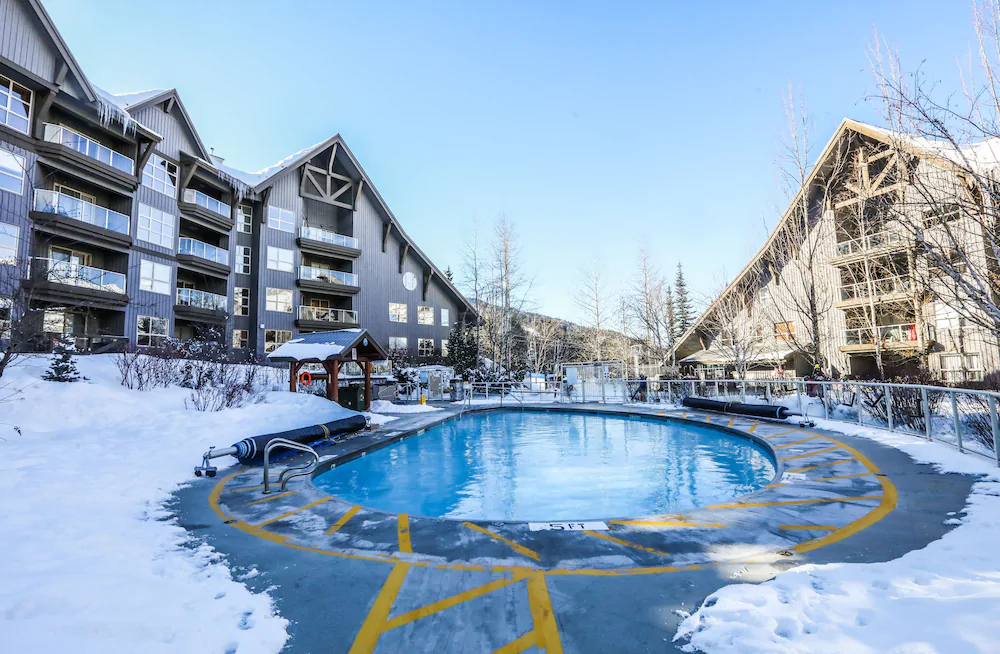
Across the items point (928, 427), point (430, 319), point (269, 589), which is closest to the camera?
point (269, 589)

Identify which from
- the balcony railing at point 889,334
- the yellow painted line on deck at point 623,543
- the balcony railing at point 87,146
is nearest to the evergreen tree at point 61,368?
the balcony railing at point 87,146

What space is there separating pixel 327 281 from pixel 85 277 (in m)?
13.0

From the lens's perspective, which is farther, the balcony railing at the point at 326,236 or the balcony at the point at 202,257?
the balcony railing at the point at 326,236

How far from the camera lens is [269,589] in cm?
353

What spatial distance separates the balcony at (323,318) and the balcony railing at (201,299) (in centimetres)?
449

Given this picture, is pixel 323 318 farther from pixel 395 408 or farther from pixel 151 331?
pixel 395 408

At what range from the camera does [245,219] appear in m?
28.4

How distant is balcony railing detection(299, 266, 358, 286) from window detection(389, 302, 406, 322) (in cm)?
342

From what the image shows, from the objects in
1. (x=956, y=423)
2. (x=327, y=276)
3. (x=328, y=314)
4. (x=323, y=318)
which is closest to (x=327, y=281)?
(x=327, y=276)

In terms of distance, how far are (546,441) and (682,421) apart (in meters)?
4.76

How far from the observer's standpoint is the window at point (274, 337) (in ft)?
89.2

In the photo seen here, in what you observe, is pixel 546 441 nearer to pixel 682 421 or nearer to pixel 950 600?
pixel 682 421

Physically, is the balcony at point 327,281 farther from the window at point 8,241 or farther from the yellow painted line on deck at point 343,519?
the yellow painted line on deck at point 343,519

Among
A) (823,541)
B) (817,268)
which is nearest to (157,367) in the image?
(823,541)
